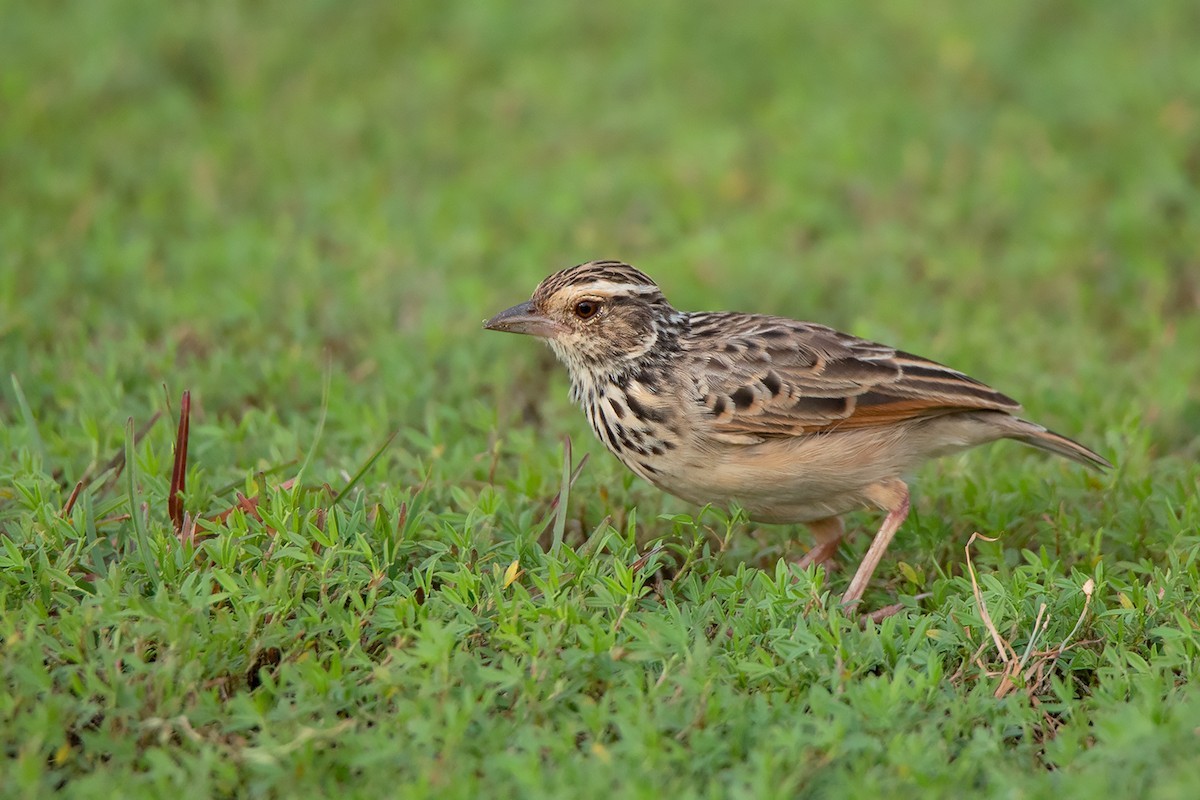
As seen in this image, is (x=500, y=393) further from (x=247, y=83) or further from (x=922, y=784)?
(x=247, y=83)

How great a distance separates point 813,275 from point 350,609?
15.4 ft

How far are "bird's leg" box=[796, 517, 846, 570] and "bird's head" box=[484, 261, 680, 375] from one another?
3.47 feet

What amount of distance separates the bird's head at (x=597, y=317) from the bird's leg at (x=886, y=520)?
1.14m

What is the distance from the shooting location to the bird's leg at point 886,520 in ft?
18.6

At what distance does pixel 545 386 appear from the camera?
25.4 ft

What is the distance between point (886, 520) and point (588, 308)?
5.08ft

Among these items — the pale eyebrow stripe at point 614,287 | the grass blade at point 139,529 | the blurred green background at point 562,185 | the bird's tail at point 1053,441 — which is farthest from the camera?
the blurred green background at point 562,185

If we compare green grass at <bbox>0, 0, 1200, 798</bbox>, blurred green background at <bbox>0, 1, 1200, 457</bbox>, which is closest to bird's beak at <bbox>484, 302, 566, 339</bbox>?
green grass at <bbox>0, 0, 1200, 798</bbox>

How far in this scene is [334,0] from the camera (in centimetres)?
1191

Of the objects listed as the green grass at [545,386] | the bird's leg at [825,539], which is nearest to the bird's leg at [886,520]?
the green grass at [545,386]

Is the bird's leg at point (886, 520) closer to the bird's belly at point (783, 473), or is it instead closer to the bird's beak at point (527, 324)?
the bird's belly at point (783, 473)

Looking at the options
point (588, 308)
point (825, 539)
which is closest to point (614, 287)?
point (588, 308)

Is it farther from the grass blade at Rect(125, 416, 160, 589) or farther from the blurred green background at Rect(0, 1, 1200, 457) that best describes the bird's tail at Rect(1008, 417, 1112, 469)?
the grass blade at Rect(125, 416, 160, 589)

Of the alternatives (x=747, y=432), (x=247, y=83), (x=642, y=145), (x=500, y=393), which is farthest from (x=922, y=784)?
(x=247, y=83)
